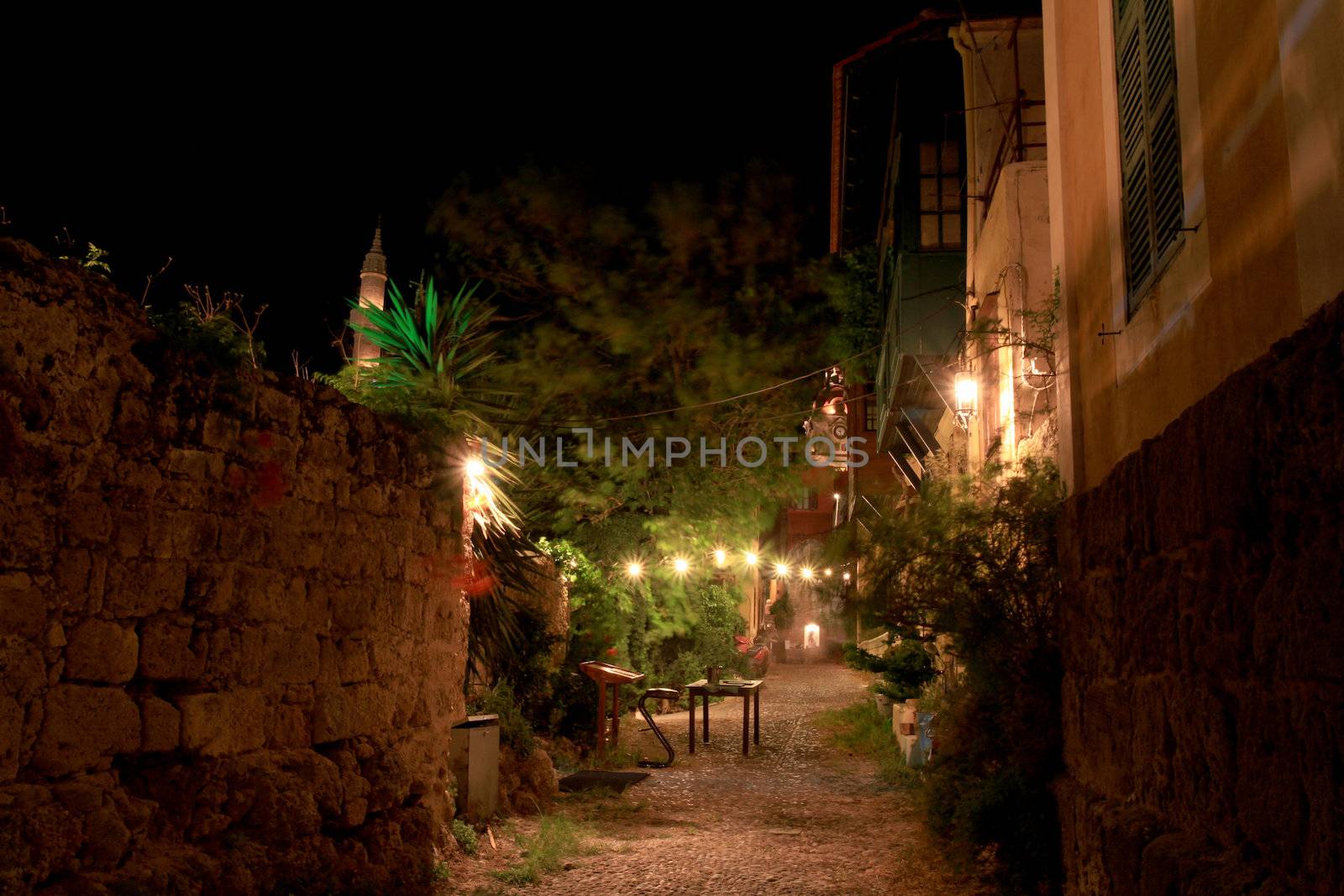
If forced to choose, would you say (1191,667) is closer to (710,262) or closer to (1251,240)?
(1251,240)

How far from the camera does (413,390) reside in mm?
7469

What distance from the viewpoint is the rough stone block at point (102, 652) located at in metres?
3.92

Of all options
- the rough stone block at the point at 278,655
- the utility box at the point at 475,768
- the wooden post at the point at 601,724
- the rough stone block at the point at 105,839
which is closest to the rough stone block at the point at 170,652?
the rough stone block at the point at 278,655

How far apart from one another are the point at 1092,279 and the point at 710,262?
14.8m

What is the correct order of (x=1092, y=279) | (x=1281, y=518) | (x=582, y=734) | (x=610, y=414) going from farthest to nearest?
(x=610, y=414) < (x=582, y=734) < (x=1092, y=279) < (x=1281, y=518)

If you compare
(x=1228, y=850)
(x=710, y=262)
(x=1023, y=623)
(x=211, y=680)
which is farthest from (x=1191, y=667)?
(x=710, y=262)

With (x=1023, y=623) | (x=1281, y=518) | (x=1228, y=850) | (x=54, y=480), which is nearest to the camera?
(x=1281, y=518)

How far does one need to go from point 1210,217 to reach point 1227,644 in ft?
5.27

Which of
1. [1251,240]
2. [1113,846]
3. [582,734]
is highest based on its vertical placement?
[1251,240]

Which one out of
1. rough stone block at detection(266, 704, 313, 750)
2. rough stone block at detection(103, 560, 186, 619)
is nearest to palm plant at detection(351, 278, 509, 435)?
rough stone block at detection(266, 704, 313, 750)

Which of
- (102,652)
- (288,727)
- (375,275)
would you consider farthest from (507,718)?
(375,275)

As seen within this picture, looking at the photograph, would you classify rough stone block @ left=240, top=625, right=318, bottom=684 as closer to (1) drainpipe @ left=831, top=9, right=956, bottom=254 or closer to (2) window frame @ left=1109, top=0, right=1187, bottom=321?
(2) window frame @ left=1109, top=0, right=1187, bottom=321

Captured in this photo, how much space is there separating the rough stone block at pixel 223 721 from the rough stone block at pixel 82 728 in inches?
10.8

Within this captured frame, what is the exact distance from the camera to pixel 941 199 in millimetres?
12695
